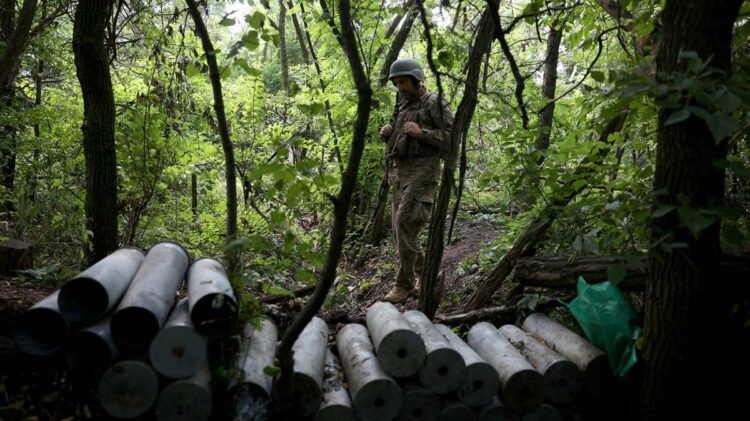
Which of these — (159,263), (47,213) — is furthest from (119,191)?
(159,263)

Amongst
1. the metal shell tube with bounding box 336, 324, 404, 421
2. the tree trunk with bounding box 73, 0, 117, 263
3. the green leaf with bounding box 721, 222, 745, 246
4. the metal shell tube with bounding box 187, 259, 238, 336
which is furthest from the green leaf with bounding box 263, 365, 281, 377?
the tree trunk with bounding box 73, 0, 117, 263

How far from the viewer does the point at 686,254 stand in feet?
10.3

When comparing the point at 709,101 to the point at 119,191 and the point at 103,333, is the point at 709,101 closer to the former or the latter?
the point at 103,333

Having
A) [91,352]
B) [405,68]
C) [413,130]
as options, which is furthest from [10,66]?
[91,352]

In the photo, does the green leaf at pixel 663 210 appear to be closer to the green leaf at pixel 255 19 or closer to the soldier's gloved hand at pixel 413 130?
the green leaf at pixel 255 19

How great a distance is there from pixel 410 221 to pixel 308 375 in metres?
3.13

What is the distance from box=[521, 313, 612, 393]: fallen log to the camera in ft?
11.6

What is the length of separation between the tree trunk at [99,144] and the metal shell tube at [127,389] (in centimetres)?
236

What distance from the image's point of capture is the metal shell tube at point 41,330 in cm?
286

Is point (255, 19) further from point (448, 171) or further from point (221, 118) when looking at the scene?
point (448, 171)

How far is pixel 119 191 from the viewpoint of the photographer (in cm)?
609

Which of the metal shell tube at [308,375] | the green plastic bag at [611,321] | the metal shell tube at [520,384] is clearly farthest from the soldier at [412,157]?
the metal shell tube at [520,384]

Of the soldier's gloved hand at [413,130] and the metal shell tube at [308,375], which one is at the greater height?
the soldier's gloved hand at [413,130]

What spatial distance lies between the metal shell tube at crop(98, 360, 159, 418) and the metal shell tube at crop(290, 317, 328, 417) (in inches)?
30.3
